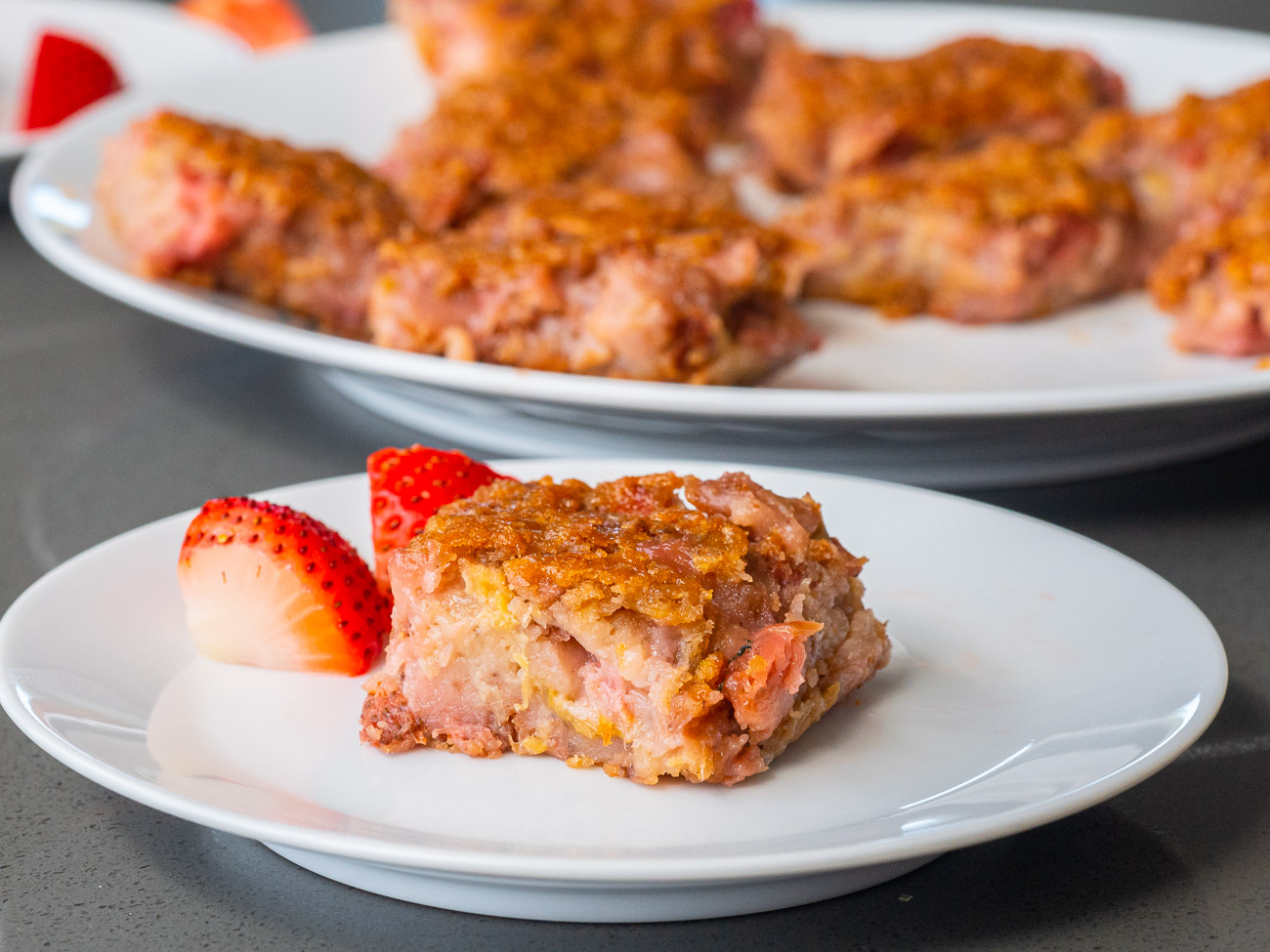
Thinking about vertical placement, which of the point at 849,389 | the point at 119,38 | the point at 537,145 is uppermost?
the point at 537,145

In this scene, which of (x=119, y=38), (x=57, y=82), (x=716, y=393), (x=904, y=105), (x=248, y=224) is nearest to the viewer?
(x=716, y=393)

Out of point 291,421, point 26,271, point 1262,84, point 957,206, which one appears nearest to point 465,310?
point 291,421

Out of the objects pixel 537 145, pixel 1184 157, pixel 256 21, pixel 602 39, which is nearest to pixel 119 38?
pixel 256 21

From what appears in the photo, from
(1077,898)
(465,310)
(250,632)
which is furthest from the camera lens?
(465,310)

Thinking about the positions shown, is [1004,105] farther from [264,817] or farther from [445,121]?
[264,817]

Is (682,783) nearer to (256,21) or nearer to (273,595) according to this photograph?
(273,595)

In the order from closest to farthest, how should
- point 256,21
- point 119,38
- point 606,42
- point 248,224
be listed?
point 248,224, point 606,42, point 119,38, point 256,21

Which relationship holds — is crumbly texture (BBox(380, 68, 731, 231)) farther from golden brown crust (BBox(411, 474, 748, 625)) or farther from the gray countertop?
golden brown crust (BBox(411, 474, 748, 625))
